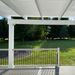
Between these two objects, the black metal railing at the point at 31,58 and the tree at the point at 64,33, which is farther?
the tree at the point at 64,33

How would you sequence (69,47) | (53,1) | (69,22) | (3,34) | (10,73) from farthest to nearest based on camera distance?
(69,47) → (3,34) → (69,22) → (10,73) → (53,1)

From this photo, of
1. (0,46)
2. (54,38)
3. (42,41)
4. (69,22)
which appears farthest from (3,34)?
(69,22)

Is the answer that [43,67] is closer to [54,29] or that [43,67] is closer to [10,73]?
[10,73]

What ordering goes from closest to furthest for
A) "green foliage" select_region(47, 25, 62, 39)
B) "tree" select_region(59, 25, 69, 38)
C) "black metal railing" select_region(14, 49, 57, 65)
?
"black metal railing" select_region(14, 49, 57, 65) < "green foliage" select_region(47, 25, 62, 39) < "tree" select_region(59, 25, 69, 38)

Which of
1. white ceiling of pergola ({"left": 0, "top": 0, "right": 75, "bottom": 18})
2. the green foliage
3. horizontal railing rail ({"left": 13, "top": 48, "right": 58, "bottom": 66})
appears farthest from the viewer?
the green foliage

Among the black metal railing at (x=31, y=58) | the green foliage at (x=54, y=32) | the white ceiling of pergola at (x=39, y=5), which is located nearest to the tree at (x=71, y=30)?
the green foliage at (x=54, y=32)

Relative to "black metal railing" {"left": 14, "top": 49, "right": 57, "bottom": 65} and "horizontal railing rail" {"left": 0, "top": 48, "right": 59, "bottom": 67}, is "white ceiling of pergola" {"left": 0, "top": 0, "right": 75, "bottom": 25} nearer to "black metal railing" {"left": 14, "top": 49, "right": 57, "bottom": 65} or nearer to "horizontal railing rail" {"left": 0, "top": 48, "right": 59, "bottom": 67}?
"horizontal railing rail" {"left": 0, "top": 48, "right": 59, "bottom": 67}

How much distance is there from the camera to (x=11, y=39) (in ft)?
12.6

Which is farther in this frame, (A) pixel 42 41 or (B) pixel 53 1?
(A) pixel 42 41

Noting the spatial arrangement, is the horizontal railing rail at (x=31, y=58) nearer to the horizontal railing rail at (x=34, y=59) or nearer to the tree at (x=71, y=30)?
the horizontal railing rail at (x=34, y=59)

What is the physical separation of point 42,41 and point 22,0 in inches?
793

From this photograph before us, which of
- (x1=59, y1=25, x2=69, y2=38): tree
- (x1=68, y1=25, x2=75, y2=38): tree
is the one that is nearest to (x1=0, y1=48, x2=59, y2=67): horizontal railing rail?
(x1=59, y1=25, x2=69, y2=38): tree

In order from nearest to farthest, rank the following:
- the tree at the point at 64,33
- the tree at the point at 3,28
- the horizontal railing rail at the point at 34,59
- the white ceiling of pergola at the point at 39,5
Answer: the white ceiling of pergola at the point at 39,5
the horizontal railing rail at the point at 34,59
the tree at the point at 3,28
the tree at the point at 64,33

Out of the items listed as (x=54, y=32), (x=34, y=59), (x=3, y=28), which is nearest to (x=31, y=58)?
(x=34, y=59)
